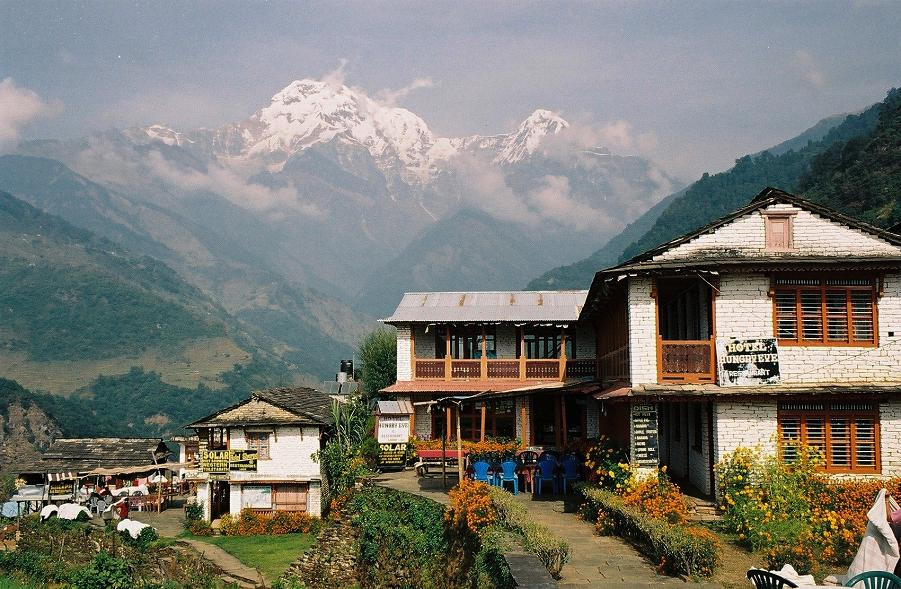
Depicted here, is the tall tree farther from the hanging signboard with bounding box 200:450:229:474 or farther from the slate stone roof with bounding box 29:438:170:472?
the hanging signboard with bounding box 200:450:229:474

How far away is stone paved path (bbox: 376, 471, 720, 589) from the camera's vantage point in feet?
40.2

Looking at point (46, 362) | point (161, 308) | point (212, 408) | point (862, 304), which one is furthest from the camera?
point (161, 308)

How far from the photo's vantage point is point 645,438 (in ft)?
58.7

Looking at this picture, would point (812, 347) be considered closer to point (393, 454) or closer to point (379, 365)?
point (393, 454)

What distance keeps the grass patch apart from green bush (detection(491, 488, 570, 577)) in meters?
→ 10.4

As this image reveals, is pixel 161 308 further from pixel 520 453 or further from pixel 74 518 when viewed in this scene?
pixel 520 453

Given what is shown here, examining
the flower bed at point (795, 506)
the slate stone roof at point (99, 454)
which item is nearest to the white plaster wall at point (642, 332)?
the flower bed at point (795, 506)

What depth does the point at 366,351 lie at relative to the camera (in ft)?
157

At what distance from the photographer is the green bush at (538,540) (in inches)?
496

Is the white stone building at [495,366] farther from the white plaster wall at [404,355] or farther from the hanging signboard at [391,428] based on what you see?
the hanging signboard at [391,428]

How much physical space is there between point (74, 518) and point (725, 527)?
25920mm


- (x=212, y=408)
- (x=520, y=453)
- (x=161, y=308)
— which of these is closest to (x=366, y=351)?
(x=520, y=453)

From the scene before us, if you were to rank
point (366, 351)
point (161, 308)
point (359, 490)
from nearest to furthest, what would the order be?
point (359, 490) → point (366, 351) → point (161, 308)

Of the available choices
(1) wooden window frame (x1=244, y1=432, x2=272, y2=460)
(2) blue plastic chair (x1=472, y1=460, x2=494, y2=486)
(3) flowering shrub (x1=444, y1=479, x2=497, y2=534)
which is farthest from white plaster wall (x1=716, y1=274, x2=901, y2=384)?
(1) wooden window frame (x1=244, y1=432, x2=272, y2=460)
